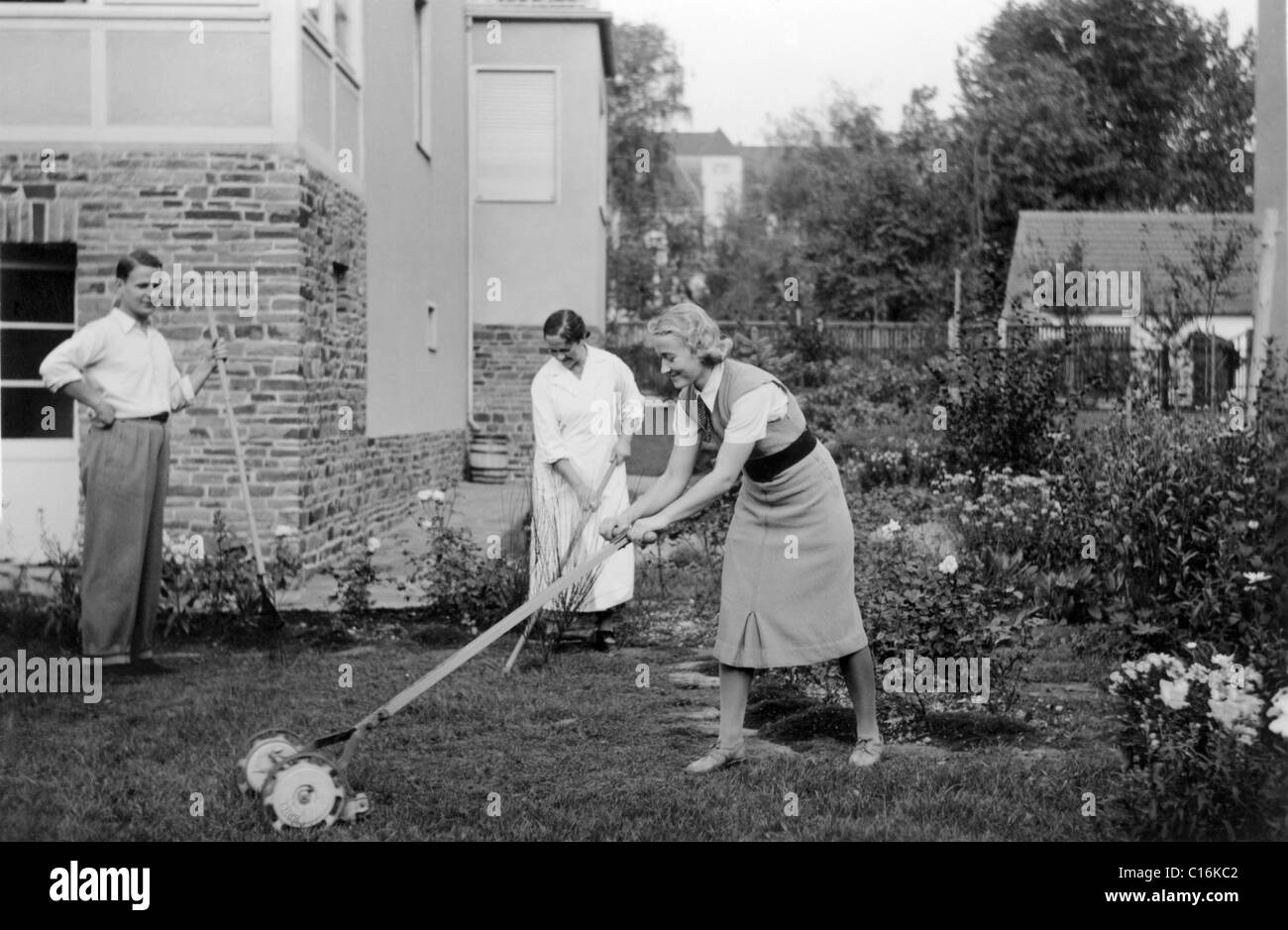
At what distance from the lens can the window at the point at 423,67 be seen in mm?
14195

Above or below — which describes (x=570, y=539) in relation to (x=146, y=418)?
below

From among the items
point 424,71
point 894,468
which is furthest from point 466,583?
point 424,71

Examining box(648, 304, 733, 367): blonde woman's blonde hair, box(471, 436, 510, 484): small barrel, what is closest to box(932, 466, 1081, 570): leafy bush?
box(648, 304, 733, 367): blonde woman's blonde hair

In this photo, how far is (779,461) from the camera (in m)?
5.24

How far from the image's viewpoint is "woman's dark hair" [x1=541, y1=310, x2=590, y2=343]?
7.21 metres

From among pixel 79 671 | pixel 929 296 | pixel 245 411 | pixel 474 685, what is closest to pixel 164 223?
pixel 245 411

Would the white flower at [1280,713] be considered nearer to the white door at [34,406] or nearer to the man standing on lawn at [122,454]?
the man standing on lawn at [122,454]

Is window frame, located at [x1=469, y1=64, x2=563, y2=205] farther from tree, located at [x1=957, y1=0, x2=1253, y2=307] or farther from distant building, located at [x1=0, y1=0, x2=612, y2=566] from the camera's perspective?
tree, located at [x1=957, y1=0, x2=1253, y2=307]

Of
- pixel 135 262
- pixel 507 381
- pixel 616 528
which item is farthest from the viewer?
pixel 507 381

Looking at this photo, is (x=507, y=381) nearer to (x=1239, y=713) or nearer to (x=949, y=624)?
(x=949, y=624)

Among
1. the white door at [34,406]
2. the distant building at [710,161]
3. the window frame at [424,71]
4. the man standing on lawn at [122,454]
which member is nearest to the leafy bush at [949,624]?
→ the man standing on lawn at [122,454]

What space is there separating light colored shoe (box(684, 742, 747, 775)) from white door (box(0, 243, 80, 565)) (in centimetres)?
559

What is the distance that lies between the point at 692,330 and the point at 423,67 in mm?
10149

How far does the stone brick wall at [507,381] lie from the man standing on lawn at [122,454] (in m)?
10.2
